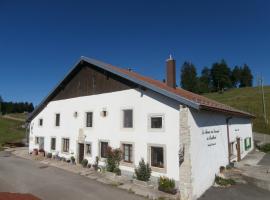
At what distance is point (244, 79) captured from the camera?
98125mm

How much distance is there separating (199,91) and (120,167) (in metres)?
77.0

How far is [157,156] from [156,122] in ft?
6.99

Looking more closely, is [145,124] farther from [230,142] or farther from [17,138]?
[17,138]

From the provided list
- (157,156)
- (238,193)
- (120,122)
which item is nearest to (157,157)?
(157,156)

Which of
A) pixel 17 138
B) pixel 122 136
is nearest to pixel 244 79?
pixel 17 138

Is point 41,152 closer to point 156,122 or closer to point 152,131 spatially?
point 152,131

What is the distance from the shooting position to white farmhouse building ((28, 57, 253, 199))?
44.5 feet

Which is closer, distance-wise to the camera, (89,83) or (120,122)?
(120,122)

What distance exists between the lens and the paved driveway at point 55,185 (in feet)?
42.9

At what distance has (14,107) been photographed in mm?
120625

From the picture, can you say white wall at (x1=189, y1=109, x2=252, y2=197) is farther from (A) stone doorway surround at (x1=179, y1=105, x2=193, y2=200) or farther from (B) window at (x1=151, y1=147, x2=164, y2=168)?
(B) window at (x1=151, y1=147, x2=164, y2=168)

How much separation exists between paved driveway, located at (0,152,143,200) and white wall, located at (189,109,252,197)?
12.5ft

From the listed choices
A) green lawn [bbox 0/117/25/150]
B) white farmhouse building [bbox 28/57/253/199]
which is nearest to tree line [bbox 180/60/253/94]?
green lawn [bbox 0/117/25/150]

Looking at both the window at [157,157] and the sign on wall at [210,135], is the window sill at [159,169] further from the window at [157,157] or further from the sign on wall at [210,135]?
the sign on wall at [210,135]
